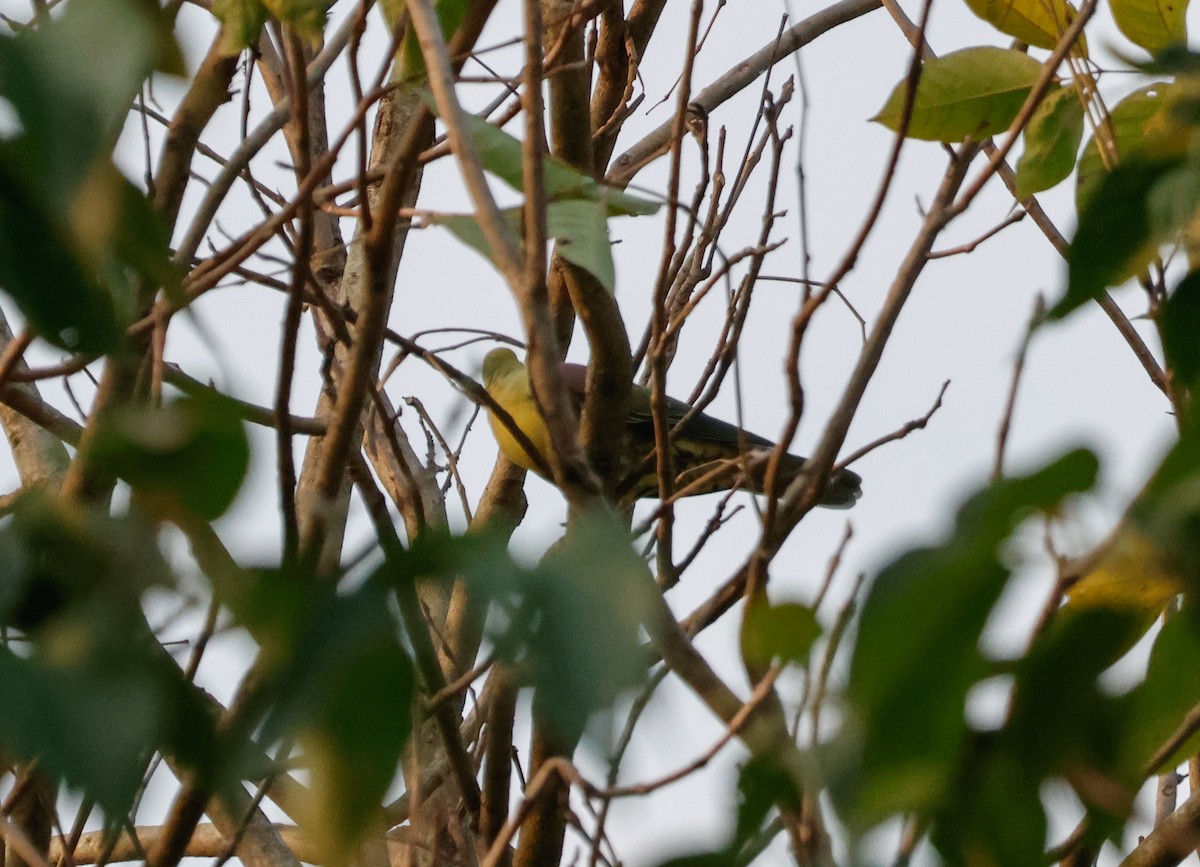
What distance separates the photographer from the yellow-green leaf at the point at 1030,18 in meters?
1.62

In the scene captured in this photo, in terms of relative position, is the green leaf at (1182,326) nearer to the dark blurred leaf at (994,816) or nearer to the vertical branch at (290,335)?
the dark blurred leaf at (994,816)

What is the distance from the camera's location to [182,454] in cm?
65

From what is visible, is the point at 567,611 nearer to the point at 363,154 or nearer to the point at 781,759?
the point at 781,759

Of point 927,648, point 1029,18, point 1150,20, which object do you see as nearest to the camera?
point 927,648

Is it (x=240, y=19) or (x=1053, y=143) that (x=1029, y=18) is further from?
(x=240, y=19)

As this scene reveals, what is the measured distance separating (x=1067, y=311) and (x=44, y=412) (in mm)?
1687

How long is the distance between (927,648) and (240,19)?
1.02m

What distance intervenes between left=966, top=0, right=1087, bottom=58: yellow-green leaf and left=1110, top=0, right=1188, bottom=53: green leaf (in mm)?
313

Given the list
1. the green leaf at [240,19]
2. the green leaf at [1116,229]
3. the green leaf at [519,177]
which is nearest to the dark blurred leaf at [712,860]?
the green leaf at [1116,229]

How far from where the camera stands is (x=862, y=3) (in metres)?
3.86

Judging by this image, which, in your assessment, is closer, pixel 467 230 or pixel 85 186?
pixel 85 186

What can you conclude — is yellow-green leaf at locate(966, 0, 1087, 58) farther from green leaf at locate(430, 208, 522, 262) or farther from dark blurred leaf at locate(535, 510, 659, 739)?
dark blurred leaf at locate(535, 510, 659, 739)

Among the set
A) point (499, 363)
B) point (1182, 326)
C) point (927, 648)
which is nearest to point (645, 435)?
point (499, 363)

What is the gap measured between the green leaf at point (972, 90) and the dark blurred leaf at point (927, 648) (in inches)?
41.1
